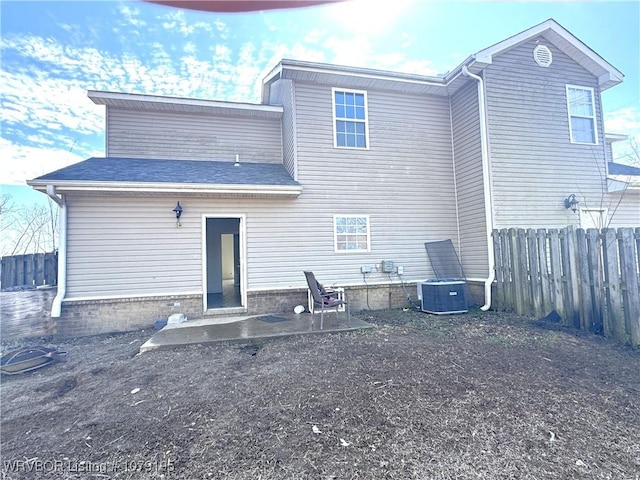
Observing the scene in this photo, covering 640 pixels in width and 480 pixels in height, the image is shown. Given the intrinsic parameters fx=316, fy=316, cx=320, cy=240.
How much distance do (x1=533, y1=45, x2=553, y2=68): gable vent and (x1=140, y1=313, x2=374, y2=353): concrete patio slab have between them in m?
7.73

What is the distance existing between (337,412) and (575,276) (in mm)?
4863

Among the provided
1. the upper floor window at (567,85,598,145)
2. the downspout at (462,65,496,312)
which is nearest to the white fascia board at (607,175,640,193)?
the upper floor window at (567,85,598,145)

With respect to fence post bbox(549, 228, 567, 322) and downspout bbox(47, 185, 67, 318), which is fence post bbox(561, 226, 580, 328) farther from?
downspout bbox(47, 185, 67, 318)

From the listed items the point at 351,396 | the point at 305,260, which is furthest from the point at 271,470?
the point at 305,260

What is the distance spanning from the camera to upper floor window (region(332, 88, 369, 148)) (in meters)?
7.73

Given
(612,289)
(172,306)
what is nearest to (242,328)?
(172,306)

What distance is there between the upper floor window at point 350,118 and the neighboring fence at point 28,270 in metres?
11.5

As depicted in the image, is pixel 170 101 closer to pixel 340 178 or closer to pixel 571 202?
pixel 340 178

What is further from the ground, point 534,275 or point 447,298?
point 534,275

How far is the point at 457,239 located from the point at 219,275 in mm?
7820

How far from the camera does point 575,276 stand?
5.23 meters

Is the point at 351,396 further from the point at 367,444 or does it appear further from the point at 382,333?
the point at 382,333

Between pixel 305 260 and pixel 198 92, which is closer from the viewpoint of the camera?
pixel 305 260

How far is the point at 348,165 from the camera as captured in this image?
7.70m
